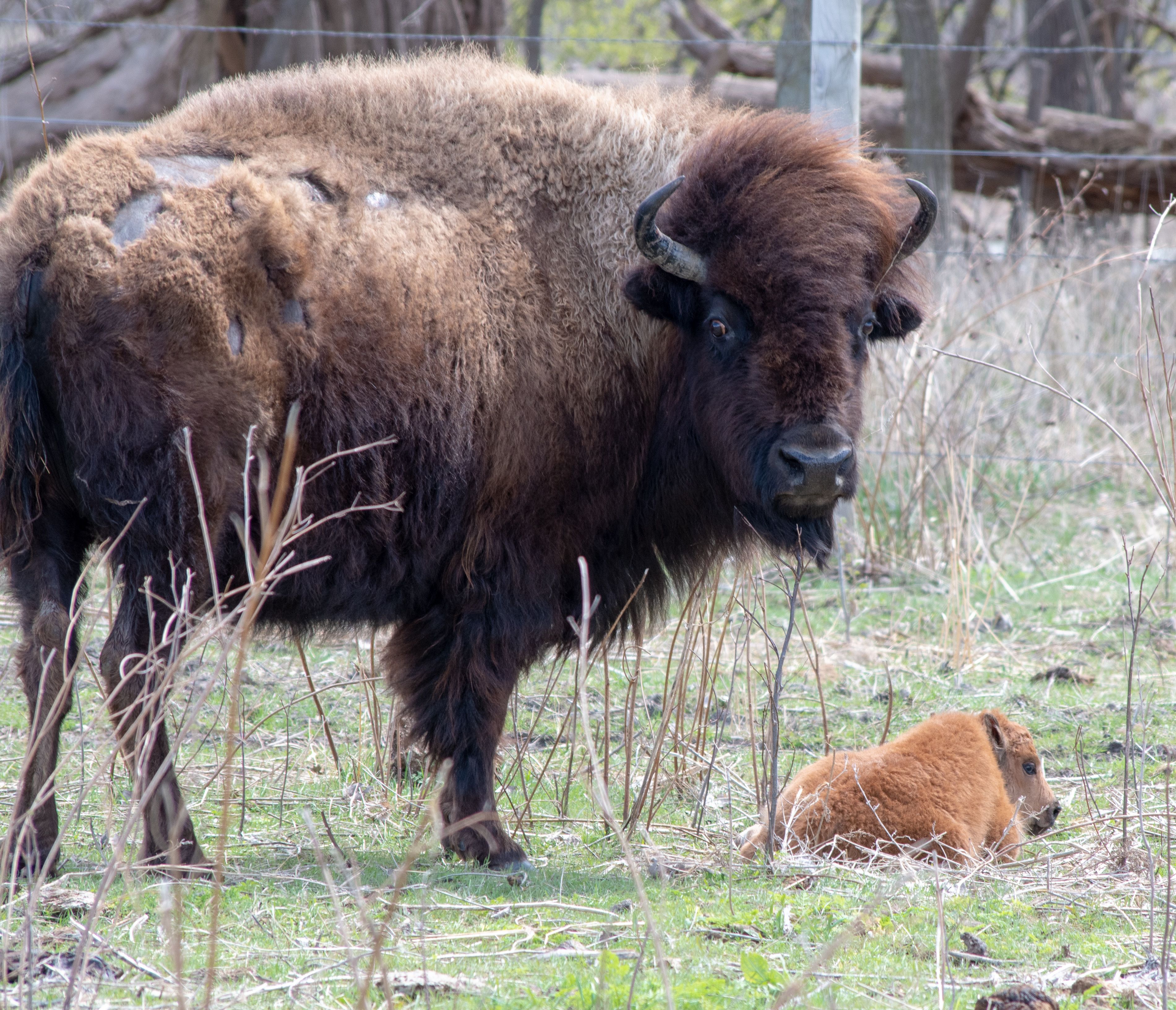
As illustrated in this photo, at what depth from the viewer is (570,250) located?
4.24 metres

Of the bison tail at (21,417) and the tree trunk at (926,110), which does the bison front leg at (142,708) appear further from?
the tree trunk at (926,110)

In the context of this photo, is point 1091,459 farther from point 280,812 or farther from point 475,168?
point 280,812

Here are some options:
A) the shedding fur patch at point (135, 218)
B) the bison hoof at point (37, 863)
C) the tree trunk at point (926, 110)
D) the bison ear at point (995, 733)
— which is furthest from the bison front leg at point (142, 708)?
the tree trunk at point (926, 110)

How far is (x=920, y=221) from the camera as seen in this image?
4.31 m

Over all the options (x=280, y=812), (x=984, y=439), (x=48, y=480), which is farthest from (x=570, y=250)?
(x=984, y=439)

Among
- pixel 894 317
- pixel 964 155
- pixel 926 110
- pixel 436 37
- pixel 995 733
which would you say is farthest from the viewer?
pixel 926 110

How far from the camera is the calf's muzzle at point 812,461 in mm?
3812

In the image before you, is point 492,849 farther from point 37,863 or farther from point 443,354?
point 443,354

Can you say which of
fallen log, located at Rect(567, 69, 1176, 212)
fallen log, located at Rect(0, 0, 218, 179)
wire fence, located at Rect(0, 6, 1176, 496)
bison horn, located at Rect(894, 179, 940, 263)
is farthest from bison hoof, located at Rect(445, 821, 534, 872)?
fallen log, located at Rect(567, 69, 1176, 212)

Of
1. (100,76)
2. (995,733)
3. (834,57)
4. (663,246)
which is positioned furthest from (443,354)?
(100,76)

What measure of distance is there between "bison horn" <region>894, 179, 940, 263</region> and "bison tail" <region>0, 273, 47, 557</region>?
9.09 feet

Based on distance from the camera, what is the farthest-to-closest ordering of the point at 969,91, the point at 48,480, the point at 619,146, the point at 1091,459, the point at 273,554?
the point at 969,91, the point at 1091,459, the point at 619,146, the point at 48,480, the point at 273,554

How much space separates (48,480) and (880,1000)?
259 cm

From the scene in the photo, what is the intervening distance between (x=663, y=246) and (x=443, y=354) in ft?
2.56
